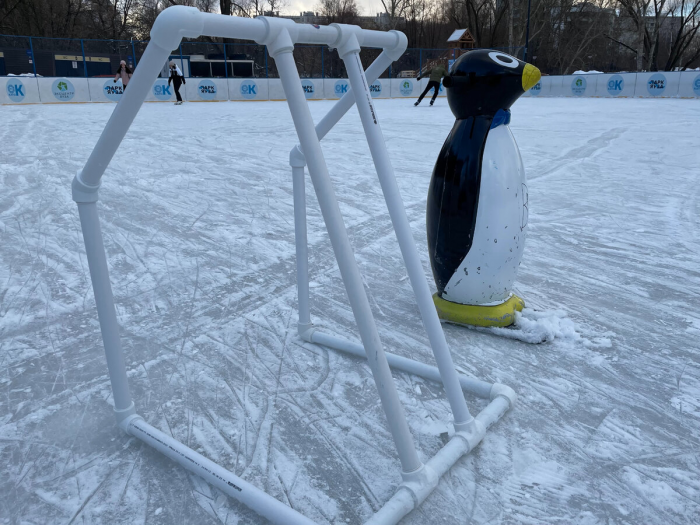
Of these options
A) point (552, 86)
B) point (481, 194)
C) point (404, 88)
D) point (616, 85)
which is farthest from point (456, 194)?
point (552, 86)

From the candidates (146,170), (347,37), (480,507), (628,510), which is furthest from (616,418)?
(146,170)

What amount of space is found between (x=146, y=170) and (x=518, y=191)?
4.76m

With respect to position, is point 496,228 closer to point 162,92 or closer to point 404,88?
point 162,92

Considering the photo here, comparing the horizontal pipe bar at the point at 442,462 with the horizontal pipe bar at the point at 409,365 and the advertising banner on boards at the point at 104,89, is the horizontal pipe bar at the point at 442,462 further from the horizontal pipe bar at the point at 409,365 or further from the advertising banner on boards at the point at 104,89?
the advertising banner on boards at the point at 104,89

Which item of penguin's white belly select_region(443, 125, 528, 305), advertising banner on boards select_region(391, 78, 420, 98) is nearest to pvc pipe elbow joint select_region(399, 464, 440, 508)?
penguin's white belly select_region(443, 125, 528, 305)

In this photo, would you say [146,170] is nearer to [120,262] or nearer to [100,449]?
[120,262]

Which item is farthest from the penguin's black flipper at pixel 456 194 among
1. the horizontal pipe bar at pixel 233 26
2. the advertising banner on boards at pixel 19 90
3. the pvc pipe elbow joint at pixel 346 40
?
the advertising banner on boards at pixel 19 90

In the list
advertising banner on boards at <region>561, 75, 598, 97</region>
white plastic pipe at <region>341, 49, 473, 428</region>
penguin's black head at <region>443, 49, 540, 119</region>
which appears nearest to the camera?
white plastic pipe at <region>341, 49, 473, 428</region>

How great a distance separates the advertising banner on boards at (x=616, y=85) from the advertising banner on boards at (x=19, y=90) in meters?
19.2

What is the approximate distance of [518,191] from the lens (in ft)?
7.88

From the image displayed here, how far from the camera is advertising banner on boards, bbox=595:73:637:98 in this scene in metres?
19.1

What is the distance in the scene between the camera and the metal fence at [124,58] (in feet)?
60.2

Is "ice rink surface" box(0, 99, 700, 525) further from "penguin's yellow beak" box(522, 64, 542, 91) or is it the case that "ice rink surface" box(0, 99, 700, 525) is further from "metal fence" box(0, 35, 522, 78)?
"metal fence" box(0, 35, 522, 78)

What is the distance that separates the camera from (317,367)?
7.21ft
